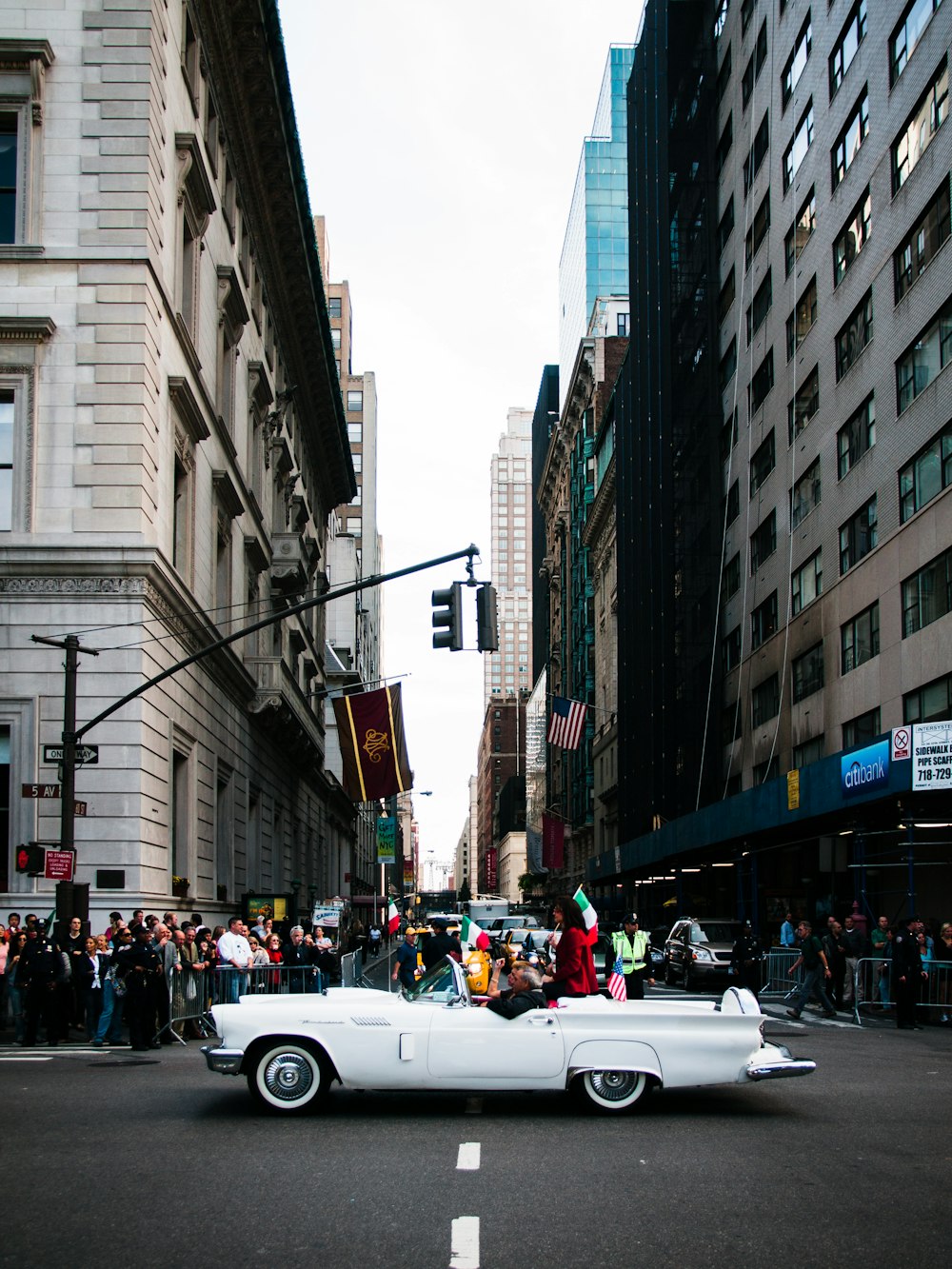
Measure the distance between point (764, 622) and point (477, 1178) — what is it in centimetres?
4050

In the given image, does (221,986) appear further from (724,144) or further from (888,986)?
(724,144)

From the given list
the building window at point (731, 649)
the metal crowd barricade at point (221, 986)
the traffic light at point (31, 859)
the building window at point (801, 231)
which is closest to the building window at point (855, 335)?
the building window at point (801, 231)

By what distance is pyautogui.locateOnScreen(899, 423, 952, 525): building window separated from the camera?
31578 mm

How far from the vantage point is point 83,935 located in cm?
2028

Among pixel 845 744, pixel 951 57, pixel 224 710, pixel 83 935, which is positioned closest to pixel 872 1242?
pixel 83 935

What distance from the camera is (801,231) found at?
144ft

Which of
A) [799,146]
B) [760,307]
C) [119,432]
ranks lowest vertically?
[119,432]

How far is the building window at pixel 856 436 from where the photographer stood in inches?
1464

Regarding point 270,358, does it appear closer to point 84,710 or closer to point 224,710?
point 224,710

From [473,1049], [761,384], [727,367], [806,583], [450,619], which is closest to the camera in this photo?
[473,1049]

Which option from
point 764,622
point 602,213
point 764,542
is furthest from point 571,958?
point 602,213

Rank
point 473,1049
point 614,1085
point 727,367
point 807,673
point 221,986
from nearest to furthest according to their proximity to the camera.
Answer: point 473,1049
point 614,1085
point 221,986
point 807,673
point 727,367

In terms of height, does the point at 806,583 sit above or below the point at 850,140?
below

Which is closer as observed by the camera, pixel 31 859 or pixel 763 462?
pixel 31 859
